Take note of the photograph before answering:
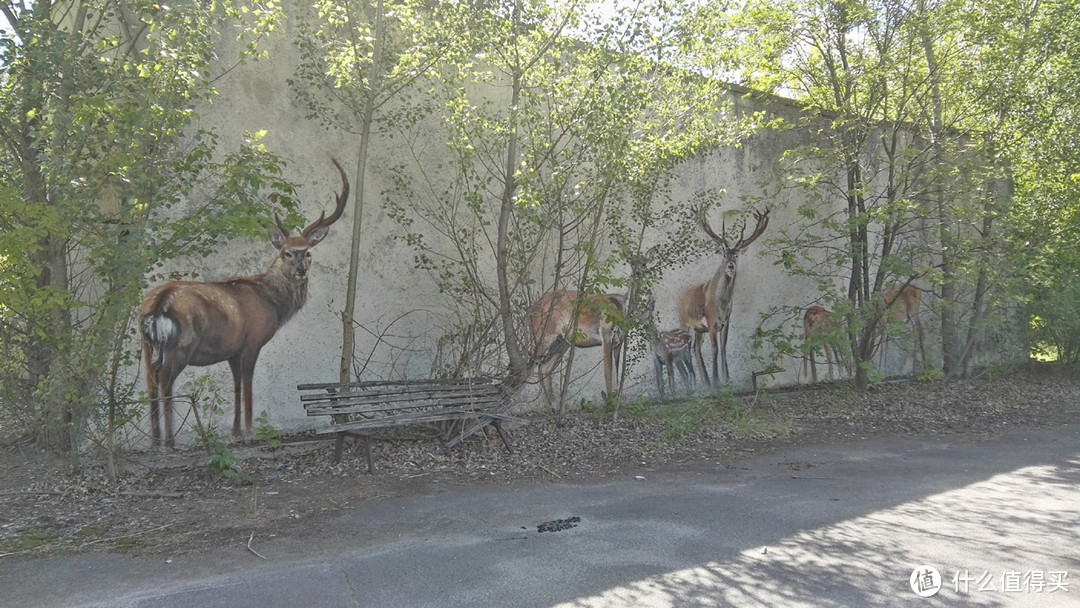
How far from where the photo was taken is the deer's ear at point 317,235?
8.16m

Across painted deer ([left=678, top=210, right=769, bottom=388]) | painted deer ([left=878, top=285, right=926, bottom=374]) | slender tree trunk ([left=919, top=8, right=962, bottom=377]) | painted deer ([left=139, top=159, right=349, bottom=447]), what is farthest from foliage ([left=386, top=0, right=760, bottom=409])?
painted deer ([left=878, top=285, right=926, bottom=374])

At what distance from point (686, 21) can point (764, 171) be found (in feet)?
14.4

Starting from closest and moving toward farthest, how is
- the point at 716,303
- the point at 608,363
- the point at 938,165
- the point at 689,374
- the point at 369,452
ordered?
the point at 369,452, the point at 608,363, the point at 938,165, the point at 689,374, the point at 716,303

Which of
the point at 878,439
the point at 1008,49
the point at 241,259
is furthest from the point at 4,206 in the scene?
the point at 1008,49

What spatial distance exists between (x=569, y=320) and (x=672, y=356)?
2.47 meters

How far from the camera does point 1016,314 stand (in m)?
13.4

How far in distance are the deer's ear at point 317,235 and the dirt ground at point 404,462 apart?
6.76 feet

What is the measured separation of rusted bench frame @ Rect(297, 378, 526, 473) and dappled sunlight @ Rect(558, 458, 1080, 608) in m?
3.33

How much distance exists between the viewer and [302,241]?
320 inches

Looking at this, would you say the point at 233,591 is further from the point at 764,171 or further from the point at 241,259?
the point at 764,171

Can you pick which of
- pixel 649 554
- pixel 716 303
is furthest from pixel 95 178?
pixel 716 303

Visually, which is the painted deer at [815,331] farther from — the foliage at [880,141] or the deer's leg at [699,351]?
the deer's leg at [699,351]

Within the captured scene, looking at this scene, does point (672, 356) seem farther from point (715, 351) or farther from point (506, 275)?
point (506, 275)

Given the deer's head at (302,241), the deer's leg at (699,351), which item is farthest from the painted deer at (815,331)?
the deer's head at (302,241)
